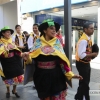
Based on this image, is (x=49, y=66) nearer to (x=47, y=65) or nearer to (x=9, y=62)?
(x=47, y=65)

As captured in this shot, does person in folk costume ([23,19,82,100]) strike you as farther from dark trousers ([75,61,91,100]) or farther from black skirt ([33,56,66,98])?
dark trousers ([75,61,91,100])

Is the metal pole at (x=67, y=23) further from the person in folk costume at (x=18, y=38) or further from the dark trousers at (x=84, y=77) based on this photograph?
the person in folk costume at (x=18, y=38)

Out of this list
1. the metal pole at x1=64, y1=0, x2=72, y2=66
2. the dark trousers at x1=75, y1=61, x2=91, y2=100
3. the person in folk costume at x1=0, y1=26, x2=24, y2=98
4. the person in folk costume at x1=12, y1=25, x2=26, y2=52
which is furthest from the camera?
the person in folk costume at x1=12, y1=25, x2=26, y2=52

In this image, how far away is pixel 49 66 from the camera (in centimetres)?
270

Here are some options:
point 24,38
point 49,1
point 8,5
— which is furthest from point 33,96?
point 8,5

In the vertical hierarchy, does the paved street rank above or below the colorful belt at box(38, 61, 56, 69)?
below

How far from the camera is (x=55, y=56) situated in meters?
2.71

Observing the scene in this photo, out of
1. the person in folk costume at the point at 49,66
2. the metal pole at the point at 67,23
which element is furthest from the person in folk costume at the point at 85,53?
the metal pole at the point at 67,23

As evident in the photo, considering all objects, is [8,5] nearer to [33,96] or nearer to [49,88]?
[33,96]

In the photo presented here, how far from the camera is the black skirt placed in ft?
8.77

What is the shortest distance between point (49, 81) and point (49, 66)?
8.4 inches

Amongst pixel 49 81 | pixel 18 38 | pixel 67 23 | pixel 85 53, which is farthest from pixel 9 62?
pixel 18 38

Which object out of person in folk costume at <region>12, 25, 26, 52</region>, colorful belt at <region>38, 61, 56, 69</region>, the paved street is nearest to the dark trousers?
the paved street

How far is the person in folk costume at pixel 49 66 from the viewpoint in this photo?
2676mm
